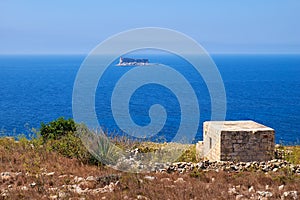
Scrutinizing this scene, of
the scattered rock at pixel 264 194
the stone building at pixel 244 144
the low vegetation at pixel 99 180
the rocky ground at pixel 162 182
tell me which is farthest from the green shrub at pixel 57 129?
the scattered rock at pixel 264 194

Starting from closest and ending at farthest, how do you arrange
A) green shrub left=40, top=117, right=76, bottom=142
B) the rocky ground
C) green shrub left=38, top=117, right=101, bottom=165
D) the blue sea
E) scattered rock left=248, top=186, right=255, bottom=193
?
the rocky ground
scattered rock left=248, top=186, right=255, bottom=193
green shrub left=38, top=117, right=101, bottom=165
green shrub left=40, top=117, right=76, bottom=142
the blue sea

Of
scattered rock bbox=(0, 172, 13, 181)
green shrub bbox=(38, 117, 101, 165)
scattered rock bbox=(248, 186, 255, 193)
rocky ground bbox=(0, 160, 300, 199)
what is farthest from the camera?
green shrub bbox=(38, 117, 101, 165)

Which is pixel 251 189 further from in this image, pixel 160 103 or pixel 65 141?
pixel 160 103

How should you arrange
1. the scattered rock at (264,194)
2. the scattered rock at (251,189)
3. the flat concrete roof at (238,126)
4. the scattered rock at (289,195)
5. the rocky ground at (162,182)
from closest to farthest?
the scattered rock at (289,195), the scattered rock at (264,194), the rocky ground at (162,182), the scattered rock at (251,189), the flat concrete roof at (238,126)

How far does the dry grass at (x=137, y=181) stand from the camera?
991cm

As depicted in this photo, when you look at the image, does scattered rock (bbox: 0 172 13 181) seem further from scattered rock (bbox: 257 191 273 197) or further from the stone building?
the stone building

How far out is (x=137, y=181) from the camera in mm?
11008

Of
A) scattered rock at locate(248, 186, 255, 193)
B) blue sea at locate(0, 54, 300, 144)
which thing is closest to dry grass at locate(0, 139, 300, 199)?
scattered rock at locate(248, 186, 255, 193)

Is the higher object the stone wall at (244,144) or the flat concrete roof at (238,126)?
the flat concrete roof at (238,126)

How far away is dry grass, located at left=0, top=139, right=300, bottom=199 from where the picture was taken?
9906 mm

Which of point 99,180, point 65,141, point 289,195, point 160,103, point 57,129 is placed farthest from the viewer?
point 160,103

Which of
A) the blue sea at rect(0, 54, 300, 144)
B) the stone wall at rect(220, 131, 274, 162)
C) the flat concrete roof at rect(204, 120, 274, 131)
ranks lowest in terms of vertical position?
the blue sea at rect(0, 54, 300, 144)

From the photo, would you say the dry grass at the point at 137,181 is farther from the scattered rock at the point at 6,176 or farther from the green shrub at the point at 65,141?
the green shrub at the point at 65,141

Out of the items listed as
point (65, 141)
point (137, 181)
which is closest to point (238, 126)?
point (65, 141)
